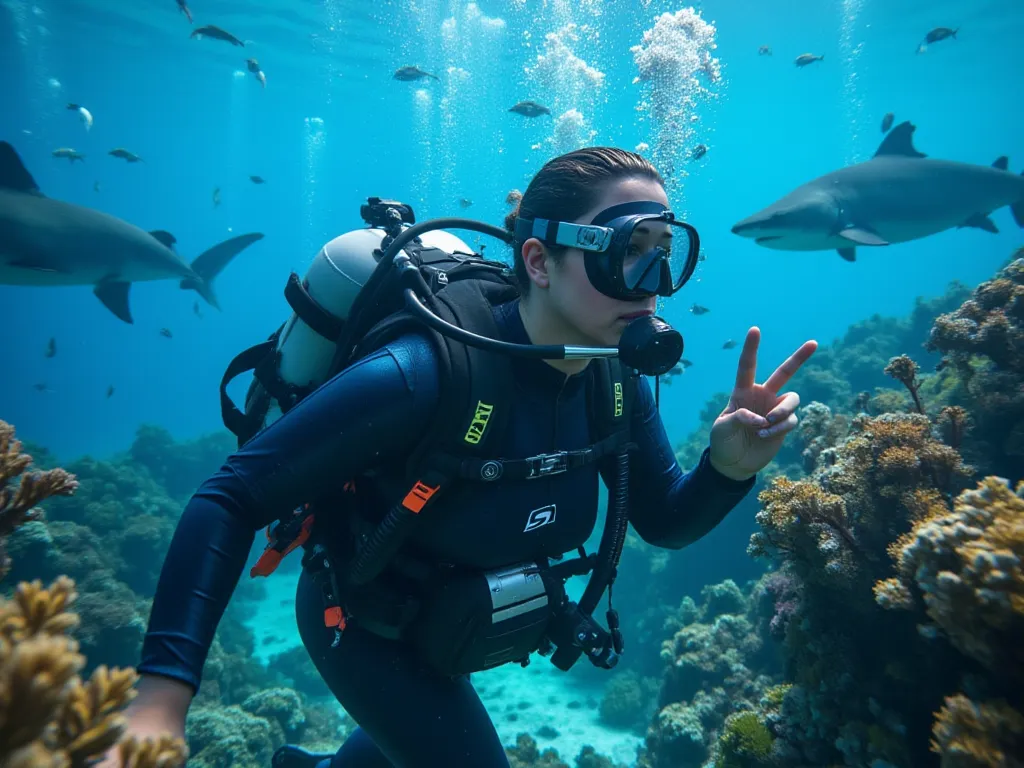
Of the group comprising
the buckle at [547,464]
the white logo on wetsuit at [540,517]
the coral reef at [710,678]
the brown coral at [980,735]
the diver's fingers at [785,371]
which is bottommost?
the coral reef at [710,678]

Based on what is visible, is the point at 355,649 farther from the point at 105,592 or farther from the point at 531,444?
the point at 105,592

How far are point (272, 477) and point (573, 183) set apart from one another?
5.76ft

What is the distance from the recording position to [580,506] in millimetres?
2588

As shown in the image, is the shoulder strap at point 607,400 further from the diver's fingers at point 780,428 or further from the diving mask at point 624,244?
the diver's fingers at point 780,428

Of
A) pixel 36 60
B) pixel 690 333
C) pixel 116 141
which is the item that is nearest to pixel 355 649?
pixel 36 60

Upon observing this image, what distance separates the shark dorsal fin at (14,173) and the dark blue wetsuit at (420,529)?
25.7 ft

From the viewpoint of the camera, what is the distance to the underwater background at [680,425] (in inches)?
136

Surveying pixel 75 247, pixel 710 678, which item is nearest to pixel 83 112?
pixel 75 247

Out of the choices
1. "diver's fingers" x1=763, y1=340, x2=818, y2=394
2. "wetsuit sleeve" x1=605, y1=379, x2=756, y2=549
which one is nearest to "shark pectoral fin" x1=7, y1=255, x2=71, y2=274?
"wetsuit sleeve" x1=605, y1=379, x2=756, y2=549

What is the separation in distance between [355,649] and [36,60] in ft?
156

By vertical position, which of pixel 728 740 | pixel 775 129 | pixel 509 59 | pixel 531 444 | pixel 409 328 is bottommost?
pixel 728 740

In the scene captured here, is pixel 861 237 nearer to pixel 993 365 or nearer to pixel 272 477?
pixel 993 365

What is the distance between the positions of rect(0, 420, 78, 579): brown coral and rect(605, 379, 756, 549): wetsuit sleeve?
2.62 meters

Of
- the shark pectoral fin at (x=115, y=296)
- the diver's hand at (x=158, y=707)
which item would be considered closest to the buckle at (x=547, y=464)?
the diver's hand at (x=158, y=707)
